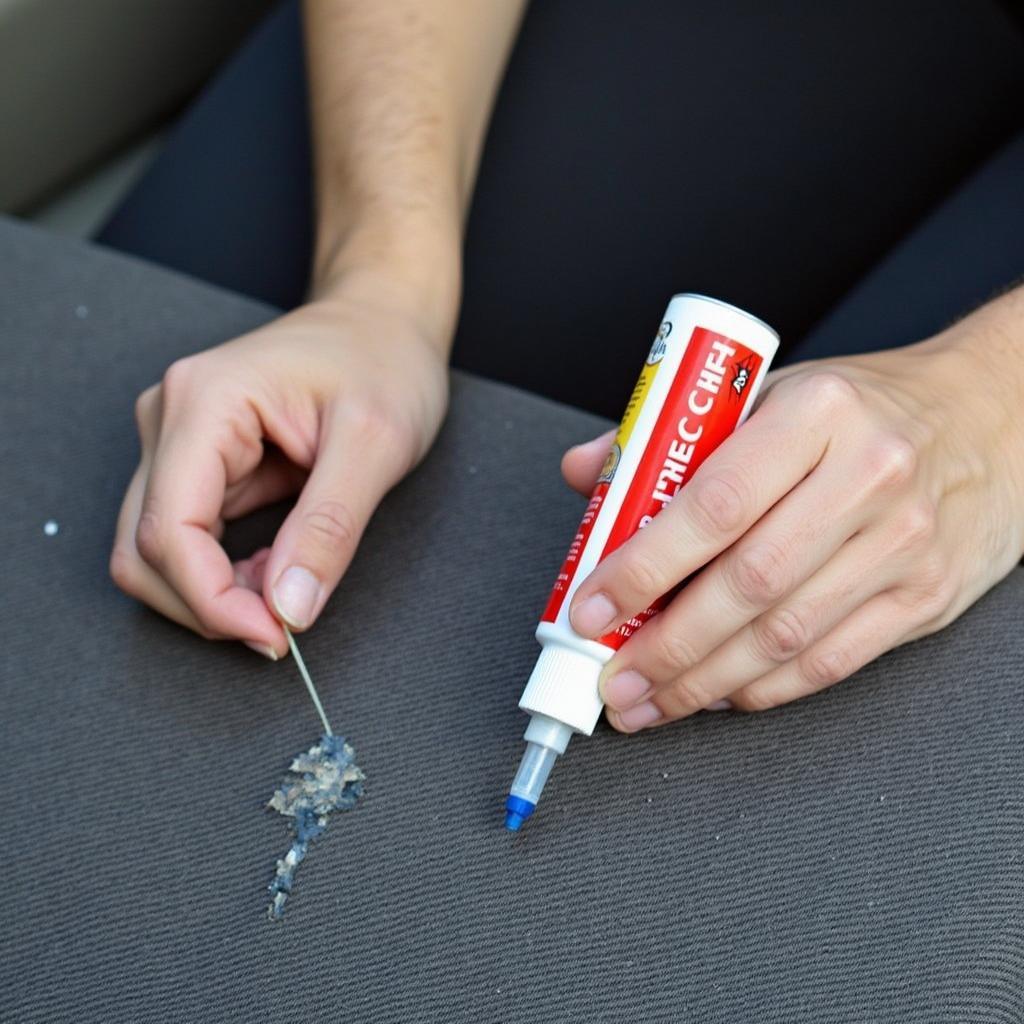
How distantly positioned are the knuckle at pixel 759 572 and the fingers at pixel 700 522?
0.01 meters

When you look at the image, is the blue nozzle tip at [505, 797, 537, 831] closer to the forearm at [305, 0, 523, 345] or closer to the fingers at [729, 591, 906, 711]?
the fingers at [729, 591, 906, 711]

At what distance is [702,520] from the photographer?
612mm

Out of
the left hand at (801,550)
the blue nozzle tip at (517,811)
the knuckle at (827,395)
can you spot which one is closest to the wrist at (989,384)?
the left hand at (801,550)

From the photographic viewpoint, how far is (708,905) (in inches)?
25.6

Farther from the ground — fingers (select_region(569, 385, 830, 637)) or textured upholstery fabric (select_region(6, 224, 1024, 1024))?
fingers (select_region(569, 385, 830, 637))

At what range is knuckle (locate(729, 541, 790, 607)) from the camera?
62cm

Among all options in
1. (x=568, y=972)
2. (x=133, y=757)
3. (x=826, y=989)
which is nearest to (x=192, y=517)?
(x=133, y=757)

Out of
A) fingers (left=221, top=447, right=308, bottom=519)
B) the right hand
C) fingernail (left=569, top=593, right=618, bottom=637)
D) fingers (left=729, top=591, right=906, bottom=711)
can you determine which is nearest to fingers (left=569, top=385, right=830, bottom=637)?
fingernail (left=569, top=593, right=618, bottom=637)

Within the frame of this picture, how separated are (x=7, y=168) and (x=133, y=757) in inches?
34.6

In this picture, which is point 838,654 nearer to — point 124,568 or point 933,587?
point 933,587

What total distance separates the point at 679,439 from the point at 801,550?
9 cm

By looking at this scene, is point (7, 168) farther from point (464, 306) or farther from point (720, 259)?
point (720, 259)

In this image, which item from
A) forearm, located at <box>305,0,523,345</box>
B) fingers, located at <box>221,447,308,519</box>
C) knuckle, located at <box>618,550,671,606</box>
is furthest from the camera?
forearm, located at <box>305,0,523,345</box>

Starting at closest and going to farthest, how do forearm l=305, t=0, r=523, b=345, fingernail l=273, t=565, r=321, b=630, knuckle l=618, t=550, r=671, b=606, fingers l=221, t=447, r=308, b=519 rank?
knuckle l=618, t=550, r=671, b=606 < fingernail l=273, t=565, r=321, b=630 < fingers l=221, t=447, r=308, b=519 < forearm l=305, t=0, r=523, b=345
